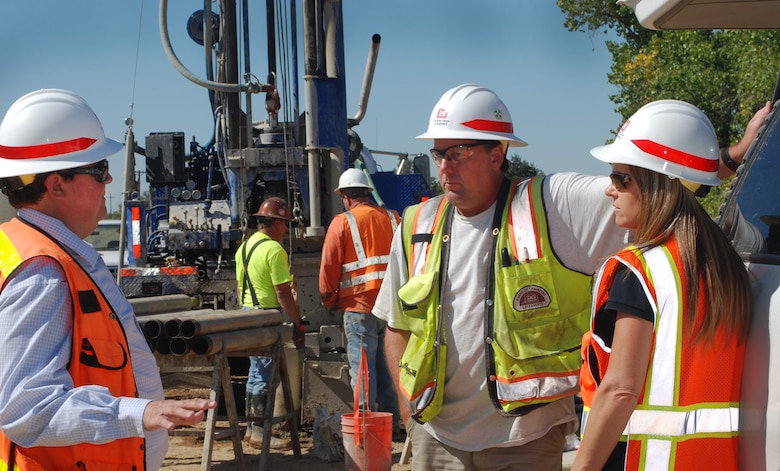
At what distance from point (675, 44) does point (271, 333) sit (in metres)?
16.4

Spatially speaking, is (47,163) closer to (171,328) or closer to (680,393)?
(680,393)

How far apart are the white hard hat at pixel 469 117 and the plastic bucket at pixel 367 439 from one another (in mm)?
2268

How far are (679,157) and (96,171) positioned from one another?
162cm

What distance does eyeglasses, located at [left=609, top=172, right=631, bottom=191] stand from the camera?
Answer: 274 centimetres

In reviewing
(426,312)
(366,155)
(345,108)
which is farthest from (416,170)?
(426,312)

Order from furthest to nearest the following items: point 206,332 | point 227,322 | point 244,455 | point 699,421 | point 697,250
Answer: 1. point 244,455
2. point 227,322
3. point 206,332
4. point 697,250
5. point 699,421

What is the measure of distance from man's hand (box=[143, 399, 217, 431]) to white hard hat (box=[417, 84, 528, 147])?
168cm

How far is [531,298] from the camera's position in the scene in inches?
139

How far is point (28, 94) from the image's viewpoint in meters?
2.91

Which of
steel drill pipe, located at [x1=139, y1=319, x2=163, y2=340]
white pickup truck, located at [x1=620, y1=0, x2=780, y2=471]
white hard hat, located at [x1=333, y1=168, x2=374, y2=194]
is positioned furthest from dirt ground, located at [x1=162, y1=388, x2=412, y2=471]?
white pickup truck, located at [x1=620, y1=0, x2=780, y2=471]

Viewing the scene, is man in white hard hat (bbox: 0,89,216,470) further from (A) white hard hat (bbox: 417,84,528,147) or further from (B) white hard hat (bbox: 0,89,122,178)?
(A) white hard hat (bbox: 417,84,528,147)

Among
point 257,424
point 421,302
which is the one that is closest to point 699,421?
point 421,302

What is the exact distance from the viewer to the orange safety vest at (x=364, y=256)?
786 cm

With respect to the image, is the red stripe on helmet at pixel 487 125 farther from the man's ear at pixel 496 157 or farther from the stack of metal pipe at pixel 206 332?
the stack of metal pipe at pixel 206 332
